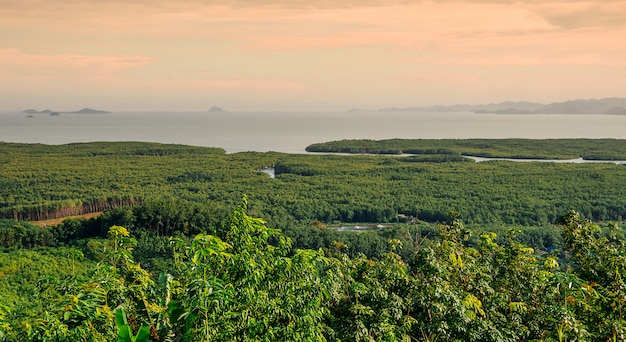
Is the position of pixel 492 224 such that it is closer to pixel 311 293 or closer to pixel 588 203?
pixel 588 203

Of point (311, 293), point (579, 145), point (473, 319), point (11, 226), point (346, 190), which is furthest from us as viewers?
point (579, 145)

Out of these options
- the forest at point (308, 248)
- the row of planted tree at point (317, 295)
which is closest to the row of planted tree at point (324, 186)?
the forest at point (308, 248)

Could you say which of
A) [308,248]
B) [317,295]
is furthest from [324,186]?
[317,295]

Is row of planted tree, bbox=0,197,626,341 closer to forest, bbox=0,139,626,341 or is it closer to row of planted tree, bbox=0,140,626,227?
forest, bbox=0,139,626,341

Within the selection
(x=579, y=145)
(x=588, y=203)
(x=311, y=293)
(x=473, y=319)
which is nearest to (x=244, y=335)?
(x=311, y=293)

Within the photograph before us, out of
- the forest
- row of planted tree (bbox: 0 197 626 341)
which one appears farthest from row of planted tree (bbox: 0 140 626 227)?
row of planted tree (bbox: 0 197 626 341)

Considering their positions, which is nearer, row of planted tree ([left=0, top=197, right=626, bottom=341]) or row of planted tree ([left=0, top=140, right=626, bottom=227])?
row of planted tree ([left=0, top=197, right=626, bottom=341])

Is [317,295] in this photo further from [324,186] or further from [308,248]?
[324,186]
